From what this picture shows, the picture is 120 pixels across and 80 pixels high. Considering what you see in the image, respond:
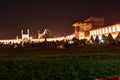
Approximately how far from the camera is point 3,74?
54.9ft

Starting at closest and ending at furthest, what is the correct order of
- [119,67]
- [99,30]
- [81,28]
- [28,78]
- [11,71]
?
[28,78], [11,71], [119,67], [99,30], [81,28]

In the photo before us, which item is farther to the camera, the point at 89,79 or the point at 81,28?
the point at 81,28

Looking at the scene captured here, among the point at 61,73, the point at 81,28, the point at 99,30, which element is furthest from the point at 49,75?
the point at 81,28

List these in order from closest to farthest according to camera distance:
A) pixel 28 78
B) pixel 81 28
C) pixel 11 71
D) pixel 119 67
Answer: pixel 28 78, pixel 11 71, pixel 119 67, pixel 81 28

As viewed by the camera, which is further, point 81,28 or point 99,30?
point 81,28

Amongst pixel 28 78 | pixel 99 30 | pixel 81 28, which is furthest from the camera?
pixel 81 28

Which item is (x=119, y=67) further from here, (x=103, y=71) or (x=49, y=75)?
(x=49, y=75)

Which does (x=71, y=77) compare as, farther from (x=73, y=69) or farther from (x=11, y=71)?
(x=11, y=71)

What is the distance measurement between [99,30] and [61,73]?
463 feet

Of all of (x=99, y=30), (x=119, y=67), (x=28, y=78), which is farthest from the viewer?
(x=99, y=30)

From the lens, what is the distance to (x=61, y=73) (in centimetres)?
1697

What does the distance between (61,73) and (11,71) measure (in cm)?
270

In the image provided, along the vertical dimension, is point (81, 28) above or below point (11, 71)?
above

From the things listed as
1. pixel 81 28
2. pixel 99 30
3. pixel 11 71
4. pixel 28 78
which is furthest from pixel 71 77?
pixel 81 28
